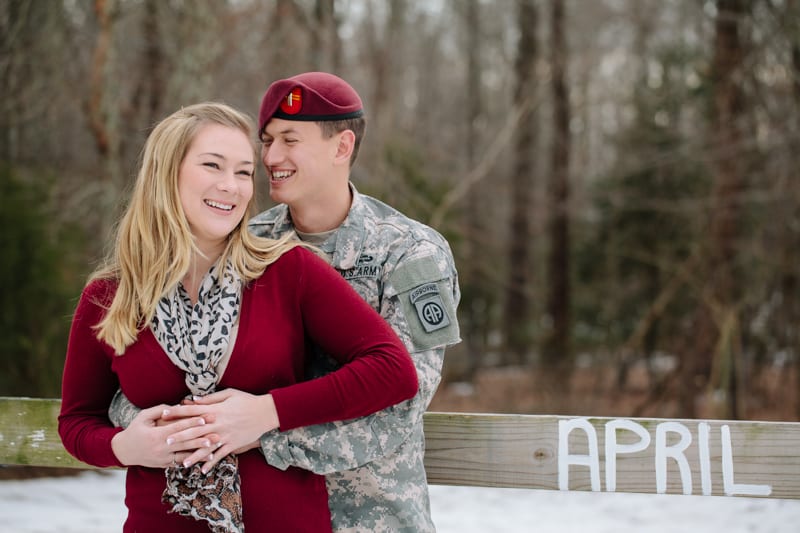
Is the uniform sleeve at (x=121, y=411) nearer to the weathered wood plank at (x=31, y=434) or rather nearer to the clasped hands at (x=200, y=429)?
the clasped hands at (x=200, y=429)

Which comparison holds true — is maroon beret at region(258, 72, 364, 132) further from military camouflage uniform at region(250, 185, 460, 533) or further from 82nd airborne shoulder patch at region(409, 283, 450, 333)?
82nd airborne shoulder patch at region(409, 283, 450, 333)

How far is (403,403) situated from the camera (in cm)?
186

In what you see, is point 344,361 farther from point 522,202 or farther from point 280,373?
point 522,202

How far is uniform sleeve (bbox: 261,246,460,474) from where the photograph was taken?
1770mm

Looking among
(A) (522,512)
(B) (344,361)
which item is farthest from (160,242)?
(A) (522,512)

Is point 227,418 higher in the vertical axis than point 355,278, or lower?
lower

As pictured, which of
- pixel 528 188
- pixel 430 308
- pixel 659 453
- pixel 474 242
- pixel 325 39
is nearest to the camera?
pixel 430 308

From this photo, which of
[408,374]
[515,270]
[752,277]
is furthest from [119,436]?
[515,270]

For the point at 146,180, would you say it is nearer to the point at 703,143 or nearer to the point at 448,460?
the point at 448,460

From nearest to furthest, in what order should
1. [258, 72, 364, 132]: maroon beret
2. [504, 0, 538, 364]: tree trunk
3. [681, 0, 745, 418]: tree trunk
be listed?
[258, 72, 364, 132]: maroon beret < [681, 0, 745, 418]: tree trunk < [504, 0, 538, 364]: tree trunk

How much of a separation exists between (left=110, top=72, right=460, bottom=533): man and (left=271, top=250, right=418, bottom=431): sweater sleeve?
0.04 meters

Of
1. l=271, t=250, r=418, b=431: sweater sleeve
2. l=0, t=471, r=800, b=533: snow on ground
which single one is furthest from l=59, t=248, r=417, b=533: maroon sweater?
l=0, t=471, r=800, b=533: snow on ground

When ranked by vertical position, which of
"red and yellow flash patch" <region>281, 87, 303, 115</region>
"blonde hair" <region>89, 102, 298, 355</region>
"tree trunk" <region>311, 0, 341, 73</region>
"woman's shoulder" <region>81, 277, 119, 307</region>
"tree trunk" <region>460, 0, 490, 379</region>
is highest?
"tree trunk" <region>311, 0, 341, 73</region>

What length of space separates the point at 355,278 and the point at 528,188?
1456 cm
